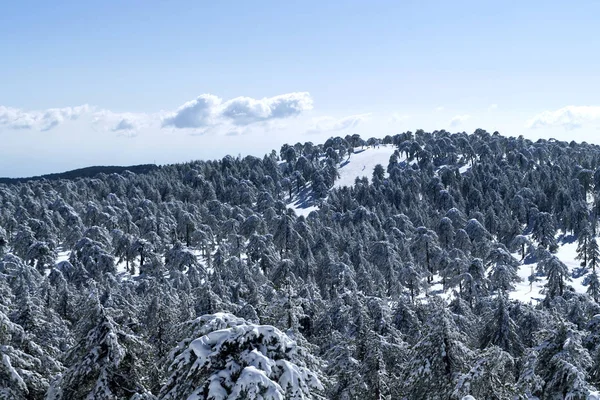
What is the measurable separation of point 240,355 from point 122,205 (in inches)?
4606

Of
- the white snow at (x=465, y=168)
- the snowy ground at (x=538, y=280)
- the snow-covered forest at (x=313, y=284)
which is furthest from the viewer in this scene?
the white snow at (x=465, y=168)

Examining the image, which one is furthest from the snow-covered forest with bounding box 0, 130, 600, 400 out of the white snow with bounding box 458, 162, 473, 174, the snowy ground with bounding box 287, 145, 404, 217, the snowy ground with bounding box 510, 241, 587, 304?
the white snow with bounding box 458, 162, 473, 174

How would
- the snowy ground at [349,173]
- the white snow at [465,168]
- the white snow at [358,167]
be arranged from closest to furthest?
the snowy ground at [349,173] < the white snow at [465,168] < the white snow at [358,167]

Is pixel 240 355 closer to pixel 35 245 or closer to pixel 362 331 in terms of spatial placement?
pixel 362 331

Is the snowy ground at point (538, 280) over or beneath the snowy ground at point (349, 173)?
beneath

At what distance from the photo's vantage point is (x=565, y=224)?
104 metres

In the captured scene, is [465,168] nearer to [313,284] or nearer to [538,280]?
[538,280]

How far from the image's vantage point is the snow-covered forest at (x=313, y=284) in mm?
14180

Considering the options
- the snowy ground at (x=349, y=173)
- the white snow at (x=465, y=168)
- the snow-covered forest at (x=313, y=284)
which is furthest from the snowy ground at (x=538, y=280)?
the snowy ground at (x=349, y=173)

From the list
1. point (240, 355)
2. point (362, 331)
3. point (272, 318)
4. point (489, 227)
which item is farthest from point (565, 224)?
point (240, 355)

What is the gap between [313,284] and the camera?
205ft

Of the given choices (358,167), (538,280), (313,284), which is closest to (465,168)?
(358,167)

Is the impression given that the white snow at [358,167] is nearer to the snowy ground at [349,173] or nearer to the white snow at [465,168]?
the snowy ground at [349,173]

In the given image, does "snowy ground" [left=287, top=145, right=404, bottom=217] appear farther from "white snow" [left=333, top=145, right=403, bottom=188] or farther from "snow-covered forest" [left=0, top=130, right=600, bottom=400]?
"snow-covered forest" [left=0, top=130, right=600, bottom=400]
